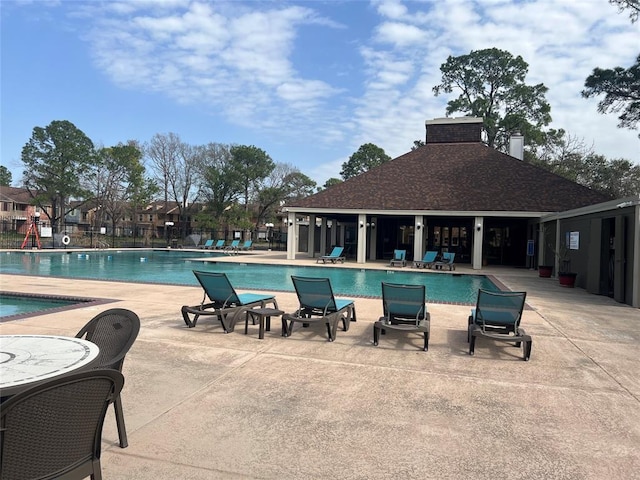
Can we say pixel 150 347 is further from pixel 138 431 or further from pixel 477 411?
pixel 477 411

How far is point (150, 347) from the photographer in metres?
5.54

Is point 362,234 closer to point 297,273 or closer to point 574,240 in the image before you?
point 297,273

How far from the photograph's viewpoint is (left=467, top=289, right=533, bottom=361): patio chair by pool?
18.6 feet

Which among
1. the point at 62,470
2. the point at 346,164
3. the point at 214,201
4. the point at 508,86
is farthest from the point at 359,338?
the point at 346,164

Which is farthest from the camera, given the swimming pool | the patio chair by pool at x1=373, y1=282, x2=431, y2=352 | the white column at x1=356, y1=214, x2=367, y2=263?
the white column at x1=356, y1=214, x2=367, y2=263

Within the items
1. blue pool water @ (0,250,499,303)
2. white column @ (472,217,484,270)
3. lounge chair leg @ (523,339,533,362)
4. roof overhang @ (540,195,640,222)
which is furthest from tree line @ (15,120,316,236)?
lounge chair leg @ (523,339,533,362)

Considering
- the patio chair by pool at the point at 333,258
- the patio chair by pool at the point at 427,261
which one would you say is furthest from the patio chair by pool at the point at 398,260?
the patio chair by pool at the point at 333,258

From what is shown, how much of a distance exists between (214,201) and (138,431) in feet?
152

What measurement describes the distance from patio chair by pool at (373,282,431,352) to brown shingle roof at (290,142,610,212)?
17041mm

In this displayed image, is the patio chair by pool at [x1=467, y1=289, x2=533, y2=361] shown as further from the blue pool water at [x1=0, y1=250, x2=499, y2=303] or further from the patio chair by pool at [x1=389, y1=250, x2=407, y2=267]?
the patio chair by pool at [x1=389, y1=250, x2=407, y2=267]

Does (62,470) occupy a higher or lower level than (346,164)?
lower

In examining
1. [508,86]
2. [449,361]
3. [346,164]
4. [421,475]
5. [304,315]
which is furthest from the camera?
[346,164]

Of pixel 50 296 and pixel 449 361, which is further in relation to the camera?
pixel 50 296

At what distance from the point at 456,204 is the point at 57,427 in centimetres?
2245
